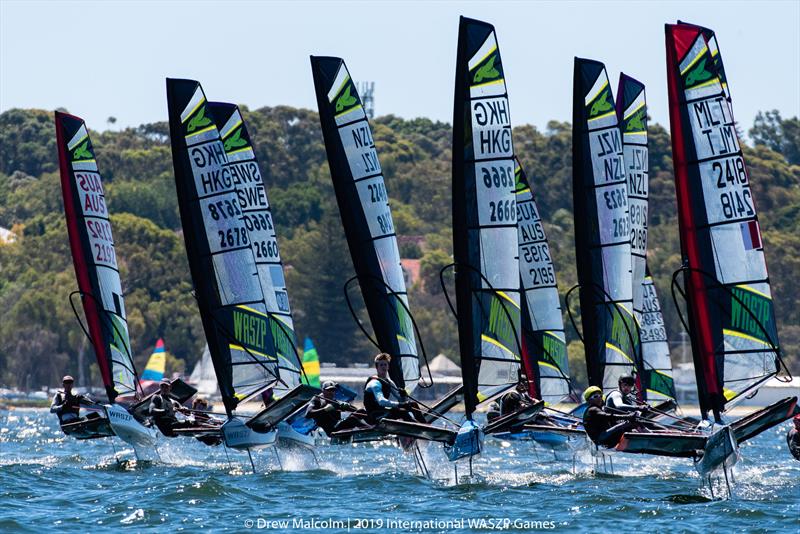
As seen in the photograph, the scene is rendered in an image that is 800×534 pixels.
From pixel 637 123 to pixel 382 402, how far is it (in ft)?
38.3

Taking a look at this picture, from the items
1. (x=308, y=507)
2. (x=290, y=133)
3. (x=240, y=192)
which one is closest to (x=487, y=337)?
(x=308, y=507)

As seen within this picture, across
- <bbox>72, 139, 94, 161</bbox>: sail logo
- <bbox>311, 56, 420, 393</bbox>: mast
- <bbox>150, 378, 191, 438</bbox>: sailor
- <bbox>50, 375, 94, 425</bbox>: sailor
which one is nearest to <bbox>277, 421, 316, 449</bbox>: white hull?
<bbox>150, 378, 191, 438</bbox>: sailor

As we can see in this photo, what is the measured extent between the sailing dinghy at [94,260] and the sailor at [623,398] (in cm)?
974

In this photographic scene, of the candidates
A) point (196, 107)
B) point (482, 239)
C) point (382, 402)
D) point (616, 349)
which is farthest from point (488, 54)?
point (616, 349)

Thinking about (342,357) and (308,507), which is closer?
(308,507)

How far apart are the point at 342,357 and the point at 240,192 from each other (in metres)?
66.2

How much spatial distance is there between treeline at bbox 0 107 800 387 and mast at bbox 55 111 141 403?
2354 inches

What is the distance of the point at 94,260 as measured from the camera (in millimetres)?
27938

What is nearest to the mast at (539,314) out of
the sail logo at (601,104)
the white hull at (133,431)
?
the sail logo at (601,104)

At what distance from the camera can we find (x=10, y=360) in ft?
287

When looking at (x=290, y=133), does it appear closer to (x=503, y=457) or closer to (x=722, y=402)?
(x=503, y=457)

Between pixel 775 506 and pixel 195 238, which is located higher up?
pixel 195 238

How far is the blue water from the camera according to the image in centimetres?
1798

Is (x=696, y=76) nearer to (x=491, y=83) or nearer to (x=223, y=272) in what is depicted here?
(x=491, y=83)
